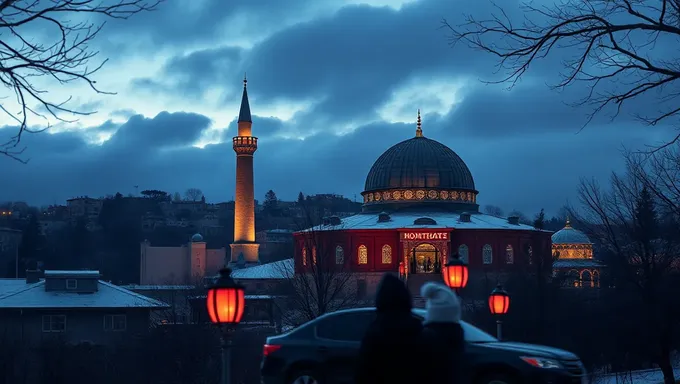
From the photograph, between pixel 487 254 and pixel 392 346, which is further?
pixel 487 254

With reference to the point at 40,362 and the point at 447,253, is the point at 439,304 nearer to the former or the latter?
the point at 40,362

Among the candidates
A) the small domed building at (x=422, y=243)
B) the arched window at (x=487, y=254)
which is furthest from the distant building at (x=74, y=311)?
the arched window at (x=487, y=254)

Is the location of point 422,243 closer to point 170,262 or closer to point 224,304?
point 170,262

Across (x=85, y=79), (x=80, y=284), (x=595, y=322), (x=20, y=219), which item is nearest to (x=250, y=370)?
(x=595, y=322)

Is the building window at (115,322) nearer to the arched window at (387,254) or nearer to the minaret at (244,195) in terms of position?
the arched window at (387,254)

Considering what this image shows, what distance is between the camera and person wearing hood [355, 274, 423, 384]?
6.97 m

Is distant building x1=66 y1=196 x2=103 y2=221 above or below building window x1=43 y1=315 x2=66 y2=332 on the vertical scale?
above

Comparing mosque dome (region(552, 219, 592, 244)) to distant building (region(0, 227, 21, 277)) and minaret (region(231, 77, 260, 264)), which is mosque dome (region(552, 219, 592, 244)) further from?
distant building (region(0, 227, 21, 277))

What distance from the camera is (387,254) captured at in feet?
222

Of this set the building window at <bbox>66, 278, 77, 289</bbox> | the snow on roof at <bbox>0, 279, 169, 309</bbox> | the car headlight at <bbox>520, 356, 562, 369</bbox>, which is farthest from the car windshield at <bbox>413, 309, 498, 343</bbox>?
the building window at <bbox>66, 278, 77, 289</bbox>

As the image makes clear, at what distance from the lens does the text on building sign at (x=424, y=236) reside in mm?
66938

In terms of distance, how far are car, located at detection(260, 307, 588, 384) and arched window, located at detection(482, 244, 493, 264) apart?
5513 centimetres

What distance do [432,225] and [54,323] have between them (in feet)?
93.9

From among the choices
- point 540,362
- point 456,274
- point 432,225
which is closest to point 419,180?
point 432,225
